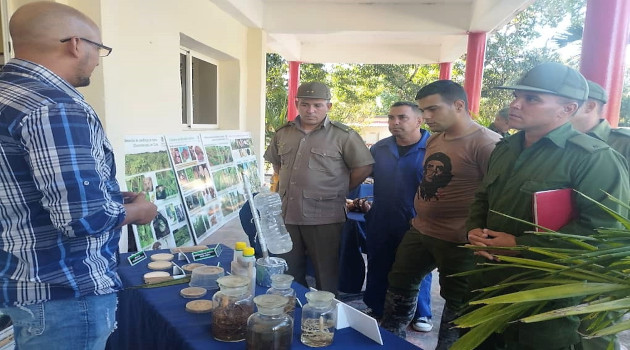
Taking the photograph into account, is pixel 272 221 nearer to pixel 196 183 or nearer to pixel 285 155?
pixel 285 155

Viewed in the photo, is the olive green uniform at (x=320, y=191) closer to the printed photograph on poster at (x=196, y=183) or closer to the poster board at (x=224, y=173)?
the printed photograph on poster at (x=196, y=183)

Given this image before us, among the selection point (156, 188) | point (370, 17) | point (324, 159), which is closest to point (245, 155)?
point (156, 188)

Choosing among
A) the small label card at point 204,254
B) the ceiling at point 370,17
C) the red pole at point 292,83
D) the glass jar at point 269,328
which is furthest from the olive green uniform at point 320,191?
the red pole at point 292,83

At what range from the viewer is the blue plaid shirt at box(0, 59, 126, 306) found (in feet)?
3.11

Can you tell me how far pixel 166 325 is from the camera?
4.11ft

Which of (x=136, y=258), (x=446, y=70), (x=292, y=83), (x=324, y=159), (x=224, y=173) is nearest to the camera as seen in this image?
(x=136, y=258)

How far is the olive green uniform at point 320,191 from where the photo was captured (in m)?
2.34

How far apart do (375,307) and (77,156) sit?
2139mm

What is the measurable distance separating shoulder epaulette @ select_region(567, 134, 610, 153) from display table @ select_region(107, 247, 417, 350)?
83 centimetres

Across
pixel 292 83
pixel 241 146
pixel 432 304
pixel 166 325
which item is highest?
pixel 292 83

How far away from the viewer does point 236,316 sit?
45.2 inches

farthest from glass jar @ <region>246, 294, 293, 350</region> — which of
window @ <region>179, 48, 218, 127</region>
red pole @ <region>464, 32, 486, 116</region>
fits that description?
red pole @ <region>464, 32, 486, 116</region>

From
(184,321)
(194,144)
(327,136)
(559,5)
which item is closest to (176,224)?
(194,144)

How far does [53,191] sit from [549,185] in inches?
57.2
